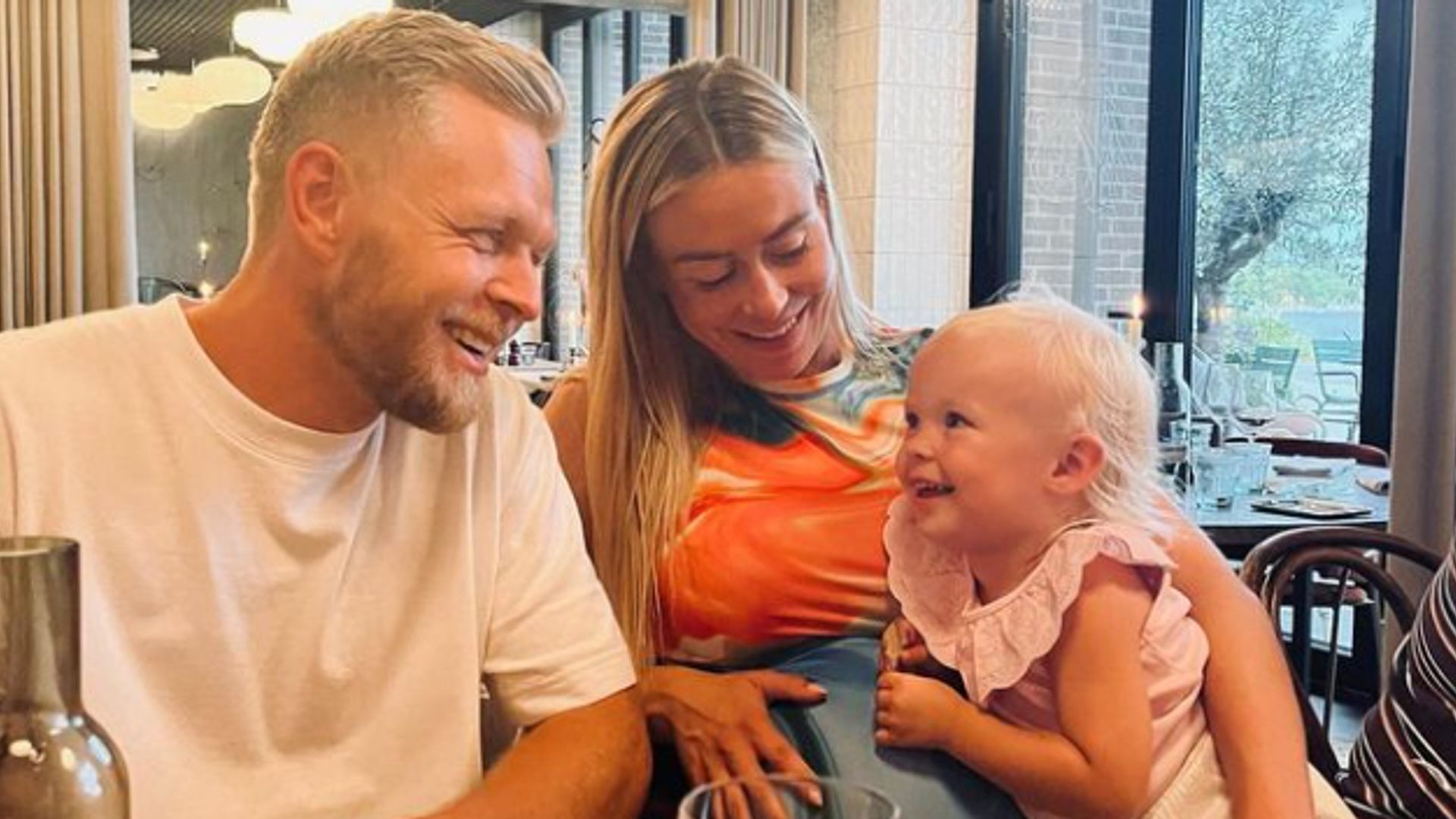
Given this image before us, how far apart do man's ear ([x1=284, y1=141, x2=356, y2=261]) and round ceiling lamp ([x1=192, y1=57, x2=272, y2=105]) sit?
5.18 meters

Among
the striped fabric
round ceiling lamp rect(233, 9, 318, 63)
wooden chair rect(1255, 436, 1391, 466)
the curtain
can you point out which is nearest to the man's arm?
the striped fabric

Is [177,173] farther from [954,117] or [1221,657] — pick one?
[1221,657]

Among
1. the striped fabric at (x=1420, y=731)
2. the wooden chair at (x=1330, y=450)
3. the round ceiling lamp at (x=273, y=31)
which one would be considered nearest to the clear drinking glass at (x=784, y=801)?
the striped fabric at (x=1420, y=731)

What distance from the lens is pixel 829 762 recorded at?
1338 mm

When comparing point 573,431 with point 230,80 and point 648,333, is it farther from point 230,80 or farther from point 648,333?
point 230,80

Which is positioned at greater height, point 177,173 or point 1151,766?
point 177,173

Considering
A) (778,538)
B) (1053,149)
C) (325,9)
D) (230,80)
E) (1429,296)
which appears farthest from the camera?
(230,80)

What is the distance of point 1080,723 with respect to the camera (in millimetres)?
1208

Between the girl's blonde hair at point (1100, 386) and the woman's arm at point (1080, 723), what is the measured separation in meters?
0.10

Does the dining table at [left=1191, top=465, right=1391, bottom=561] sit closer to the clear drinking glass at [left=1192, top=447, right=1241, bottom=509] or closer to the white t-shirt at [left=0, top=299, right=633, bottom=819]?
the clear drinking glass at [left=1192, top=447, right=1241, bottom=509]

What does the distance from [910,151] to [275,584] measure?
14.8 ft

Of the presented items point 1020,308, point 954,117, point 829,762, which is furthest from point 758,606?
point 954,117

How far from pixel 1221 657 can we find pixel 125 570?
3.20 ft

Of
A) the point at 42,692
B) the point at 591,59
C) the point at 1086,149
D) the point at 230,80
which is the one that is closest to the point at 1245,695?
the point at 42,692
